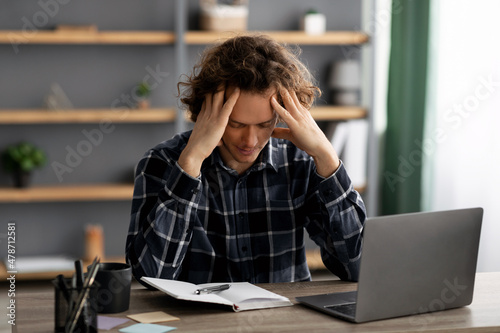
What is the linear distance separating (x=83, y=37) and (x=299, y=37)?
119 cm

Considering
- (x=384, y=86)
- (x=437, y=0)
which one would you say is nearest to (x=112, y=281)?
(x=437, y=0)

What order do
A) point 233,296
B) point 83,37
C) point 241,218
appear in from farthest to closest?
point 83,37, point 241,218, point 233,296

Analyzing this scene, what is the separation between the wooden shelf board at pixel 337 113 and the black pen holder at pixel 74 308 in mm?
2785

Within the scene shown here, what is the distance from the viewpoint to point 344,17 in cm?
419

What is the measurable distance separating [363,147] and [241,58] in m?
2.34

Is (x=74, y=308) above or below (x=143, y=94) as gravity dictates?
below

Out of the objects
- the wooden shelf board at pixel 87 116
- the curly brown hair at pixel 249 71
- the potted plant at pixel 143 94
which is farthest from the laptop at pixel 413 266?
the potted plant at pixel 143 94

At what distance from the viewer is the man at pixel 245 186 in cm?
168

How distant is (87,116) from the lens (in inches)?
145

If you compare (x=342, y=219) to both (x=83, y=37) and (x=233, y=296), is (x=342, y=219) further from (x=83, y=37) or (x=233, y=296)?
(x=83, y=37)

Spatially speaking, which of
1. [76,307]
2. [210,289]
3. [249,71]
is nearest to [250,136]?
[249,71]

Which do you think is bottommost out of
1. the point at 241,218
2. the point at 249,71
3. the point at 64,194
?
the point at 64,194

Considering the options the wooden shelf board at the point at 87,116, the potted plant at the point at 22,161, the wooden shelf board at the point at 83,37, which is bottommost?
the potted plant at the point at 22,161

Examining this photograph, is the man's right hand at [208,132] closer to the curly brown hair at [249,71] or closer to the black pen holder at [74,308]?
the curly brown hair at [249,71]
